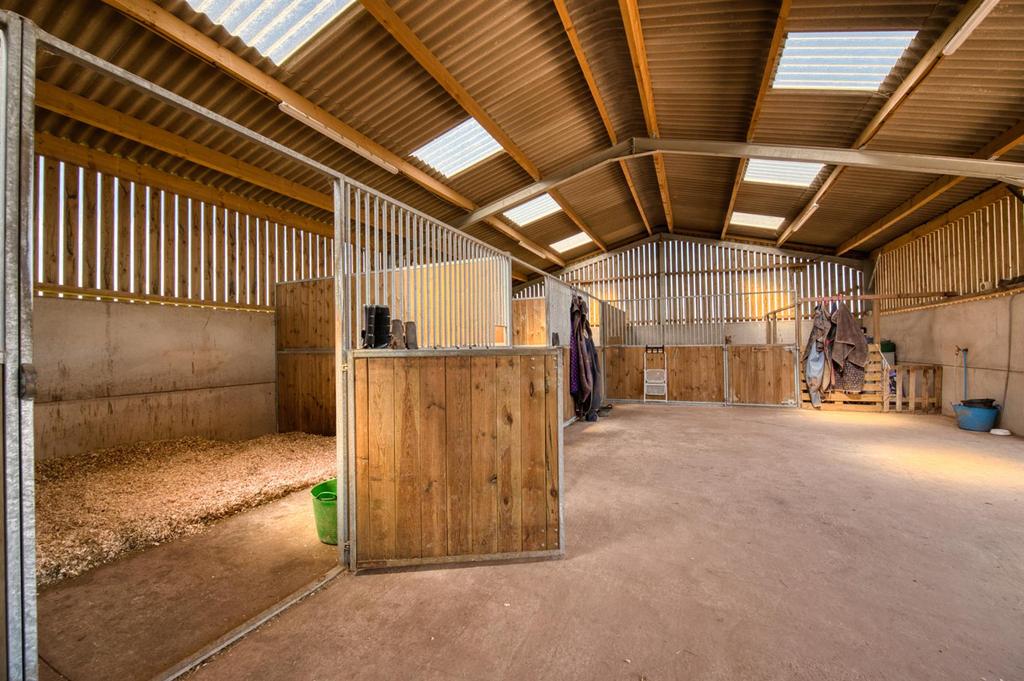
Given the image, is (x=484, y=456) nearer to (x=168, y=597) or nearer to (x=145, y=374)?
(x=168, y=597)

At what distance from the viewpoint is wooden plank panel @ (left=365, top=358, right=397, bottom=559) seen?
90.7 inches

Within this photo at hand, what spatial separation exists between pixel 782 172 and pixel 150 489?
9691 mm

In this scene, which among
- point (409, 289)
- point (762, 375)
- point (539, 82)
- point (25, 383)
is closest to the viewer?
point (25, 383)

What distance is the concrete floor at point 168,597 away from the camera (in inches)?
64.9

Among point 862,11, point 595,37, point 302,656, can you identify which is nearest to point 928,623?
point 302,656

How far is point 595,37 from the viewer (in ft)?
15.1

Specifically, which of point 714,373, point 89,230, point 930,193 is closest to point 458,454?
point 89,230

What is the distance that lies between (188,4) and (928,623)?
5.87 meters

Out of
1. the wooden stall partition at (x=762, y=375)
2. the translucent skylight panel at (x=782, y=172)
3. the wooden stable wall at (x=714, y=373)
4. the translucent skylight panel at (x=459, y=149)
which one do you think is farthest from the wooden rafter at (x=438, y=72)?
the wooden stall partition at (x=762, y=375)

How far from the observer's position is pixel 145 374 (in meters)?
4.74

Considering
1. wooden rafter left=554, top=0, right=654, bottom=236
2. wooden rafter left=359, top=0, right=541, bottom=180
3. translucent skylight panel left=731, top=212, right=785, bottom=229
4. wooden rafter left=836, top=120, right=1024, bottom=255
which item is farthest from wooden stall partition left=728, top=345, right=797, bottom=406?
wooden rafter left=359, top=0, right=541, bottom=180

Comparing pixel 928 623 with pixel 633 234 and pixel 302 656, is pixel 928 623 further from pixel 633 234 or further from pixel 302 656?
pixel 633 234

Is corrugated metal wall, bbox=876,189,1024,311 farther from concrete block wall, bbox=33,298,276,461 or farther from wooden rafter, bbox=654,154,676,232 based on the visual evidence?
concrete block wall, bbox=33,298,276,461

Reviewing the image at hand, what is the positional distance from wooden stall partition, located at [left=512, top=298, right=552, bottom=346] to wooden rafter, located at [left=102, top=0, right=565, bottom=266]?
8.16 ft
